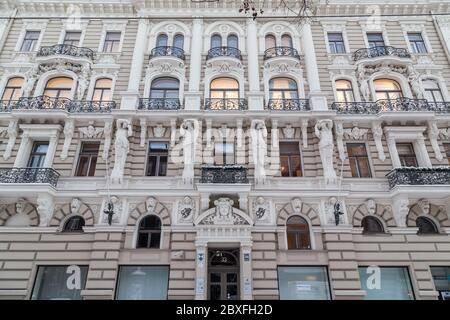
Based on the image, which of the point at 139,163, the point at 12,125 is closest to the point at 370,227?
the point at 139,163

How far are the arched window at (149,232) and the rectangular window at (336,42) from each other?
51.3 ft

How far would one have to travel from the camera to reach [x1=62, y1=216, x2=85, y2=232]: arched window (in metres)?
14.5

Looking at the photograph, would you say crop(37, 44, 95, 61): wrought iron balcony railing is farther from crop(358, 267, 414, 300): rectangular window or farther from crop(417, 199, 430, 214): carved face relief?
crop(417, 199, 430, 214): carved face relief

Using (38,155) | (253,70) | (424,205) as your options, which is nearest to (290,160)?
(253,70)

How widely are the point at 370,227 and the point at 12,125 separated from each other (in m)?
19.8

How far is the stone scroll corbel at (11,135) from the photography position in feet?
51.6

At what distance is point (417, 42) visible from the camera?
20109 millimetres

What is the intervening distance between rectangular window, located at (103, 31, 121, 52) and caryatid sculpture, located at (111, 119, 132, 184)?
682 cm

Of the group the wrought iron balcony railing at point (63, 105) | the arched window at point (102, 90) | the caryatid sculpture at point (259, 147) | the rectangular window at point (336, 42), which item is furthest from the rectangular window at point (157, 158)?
the rectangular window at point (336, 42)

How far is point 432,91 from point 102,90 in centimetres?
2060

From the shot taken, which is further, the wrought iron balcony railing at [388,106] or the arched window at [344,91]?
the arched window at [344,91]

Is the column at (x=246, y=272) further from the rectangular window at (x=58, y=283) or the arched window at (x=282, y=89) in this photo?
the arched window at (x=282, y=89)
